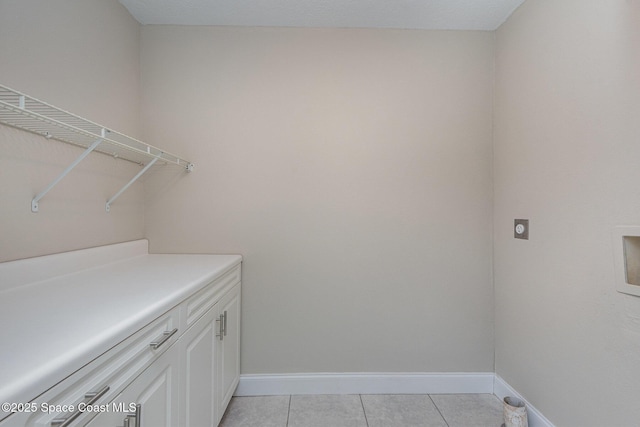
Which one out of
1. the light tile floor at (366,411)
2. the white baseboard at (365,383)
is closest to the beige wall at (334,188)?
the white baseboard at (365,383)

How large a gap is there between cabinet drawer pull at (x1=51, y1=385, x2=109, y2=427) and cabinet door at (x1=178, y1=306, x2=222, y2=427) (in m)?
0.40

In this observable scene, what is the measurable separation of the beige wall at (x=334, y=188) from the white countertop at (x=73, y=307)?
0.49 m

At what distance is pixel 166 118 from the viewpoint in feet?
6.21

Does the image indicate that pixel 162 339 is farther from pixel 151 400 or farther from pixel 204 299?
pixel 204 299

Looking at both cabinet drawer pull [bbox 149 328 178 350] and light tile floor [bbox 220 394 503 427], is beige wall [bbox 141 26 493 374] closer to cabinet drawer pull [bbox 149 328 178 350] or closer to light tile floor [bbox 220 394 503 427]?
light tile floor [bbox 220 394 503 427]

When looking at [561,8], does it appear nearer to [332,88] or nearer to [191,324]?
[332,88]

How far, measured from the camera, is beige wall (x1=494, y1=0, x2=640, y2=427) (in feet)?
3.70

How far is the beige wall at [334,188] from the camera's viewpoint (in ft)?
6.22

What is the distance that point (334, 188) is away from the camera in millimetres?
1910

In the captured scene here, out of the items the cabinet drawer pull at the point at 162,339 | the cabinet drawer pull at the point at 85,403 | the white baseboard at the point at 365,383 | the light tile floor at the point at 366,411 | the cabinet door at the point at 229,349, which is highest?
the cabinet drawer pull at the point at 162,339

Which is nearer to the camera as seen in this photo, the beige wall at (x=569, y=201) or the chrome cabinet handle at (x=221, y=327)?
the beige wall at (x=569, y=201)

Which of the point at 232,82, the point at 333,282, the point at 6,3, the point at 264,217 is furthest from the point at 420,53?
the point at 6,3

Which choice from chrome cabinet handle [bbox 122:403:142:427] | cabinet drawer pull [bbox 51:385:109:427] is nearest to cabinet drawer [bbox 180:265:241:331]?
chrome cabinet handle [bbox 122:403:142:427]

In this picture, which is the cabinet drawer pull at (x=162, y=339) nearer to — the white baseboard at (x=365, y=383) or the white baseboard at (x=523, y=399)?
the white baseboard at (x=365, y=383)
